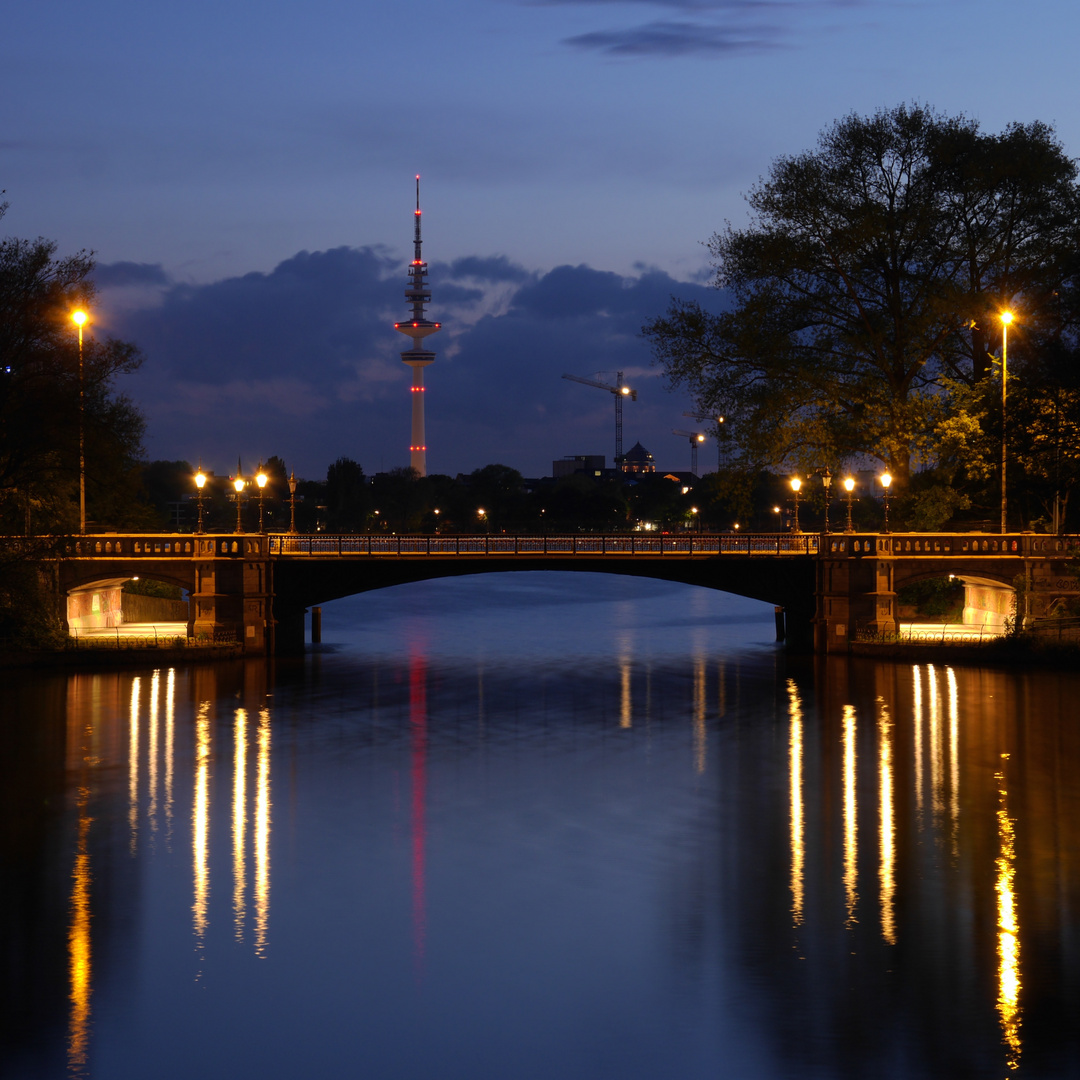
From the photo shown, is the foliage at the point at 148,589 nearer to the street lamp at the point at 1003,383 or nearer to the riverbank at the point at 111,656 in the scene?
the riverbank at the point at 111,656

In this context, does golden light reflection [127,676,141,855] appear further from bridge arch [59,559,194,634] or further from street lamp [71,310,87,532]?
street lamp [71,310,87,532]

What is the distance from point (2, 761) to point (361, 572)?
27.4 meters

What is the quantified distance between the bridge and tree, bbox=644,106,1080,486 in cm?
589

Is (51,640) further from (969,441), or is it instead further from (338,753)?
(969,441)

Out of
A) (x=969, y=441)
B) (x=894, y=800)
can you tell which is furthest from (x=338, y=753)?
(x=969, y=441)

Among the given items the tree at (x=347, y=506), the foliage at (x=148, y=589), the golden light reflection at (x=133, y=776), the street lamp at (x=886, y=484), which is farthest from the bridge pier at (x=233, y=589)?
the tree at (x=347, y=506)

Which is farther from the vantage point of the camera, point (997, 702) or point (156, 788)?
point (997, 702)

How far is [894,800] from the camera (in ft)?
105

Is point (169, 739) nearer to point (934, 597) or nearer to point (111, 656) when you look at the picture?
point (111, 656)

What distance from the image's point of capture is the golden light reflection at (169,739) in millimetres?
30516

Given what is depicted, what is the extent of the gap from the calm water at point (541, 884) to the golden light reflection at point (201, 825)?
132 millimetres

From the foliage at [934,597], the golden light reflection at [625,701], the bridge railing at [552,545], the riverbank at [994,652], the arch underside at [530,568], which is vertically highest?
the bridge railing at [552,545]

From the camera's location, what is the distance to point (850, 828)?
2914cm

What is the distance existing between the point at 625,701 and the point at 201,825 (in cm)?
2383
